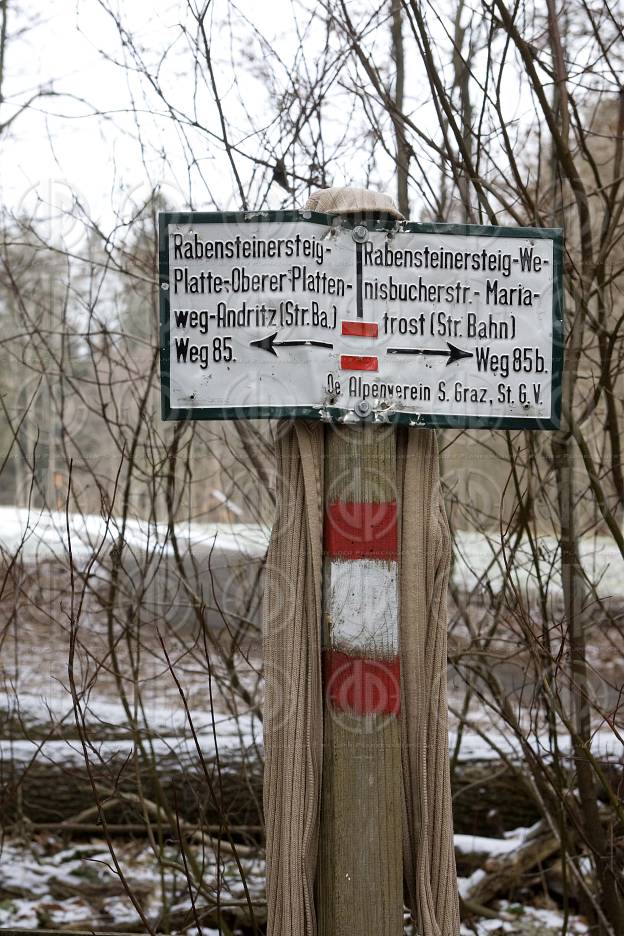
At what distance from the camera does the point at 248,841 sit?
13.1ft

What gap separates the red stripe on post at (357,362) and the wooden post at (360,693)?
13cm

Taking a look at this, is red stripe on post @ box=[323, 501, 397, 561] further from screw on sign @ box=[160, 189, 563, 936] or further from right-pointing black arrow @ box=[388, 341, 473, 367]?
right-pointing black arrow @ box=[388, 341, 473, 367]

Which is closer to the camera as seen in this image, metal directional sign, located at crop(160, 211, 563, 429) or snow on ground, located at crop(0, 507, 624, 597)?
metal directional sign, located at crop(160, 211, 563, 429)

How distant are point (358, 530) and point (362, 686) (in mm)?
343

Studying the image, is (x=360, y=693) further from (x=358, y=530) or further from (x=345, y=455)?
(x=345, y=455)

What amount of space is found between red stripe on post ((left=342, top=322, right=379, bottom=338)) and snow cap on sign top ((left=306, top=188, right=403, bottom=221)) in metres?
0.25

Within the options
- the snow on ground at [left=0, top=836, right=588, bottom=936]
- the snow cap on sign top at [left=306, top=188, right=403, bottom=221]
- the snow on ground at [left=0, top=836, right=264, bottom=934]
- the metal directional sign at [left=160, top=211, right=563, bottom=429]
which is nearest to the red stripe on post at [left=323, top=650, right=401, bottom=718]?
the metal directional sign at [left=160, top=211, right=563, bottom=429]

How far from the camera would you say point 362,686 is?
6.33 ft

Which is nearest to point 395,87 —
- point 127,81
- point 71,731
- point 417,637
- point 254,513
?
point 127,81

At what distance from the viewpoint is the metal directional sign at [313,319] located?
→ 1933mm

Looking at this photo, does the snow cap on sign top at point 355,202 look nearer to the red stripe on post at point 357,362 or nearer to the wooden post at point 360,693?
the red stripe on post at point 357,362

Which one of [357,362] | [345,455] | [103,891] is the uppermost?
[357,362]

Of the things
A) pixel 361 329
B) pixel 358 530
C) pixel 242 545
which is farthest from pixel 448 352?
pixel 242 545

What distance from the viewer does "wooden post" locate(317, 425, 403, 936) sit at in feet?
6.23
